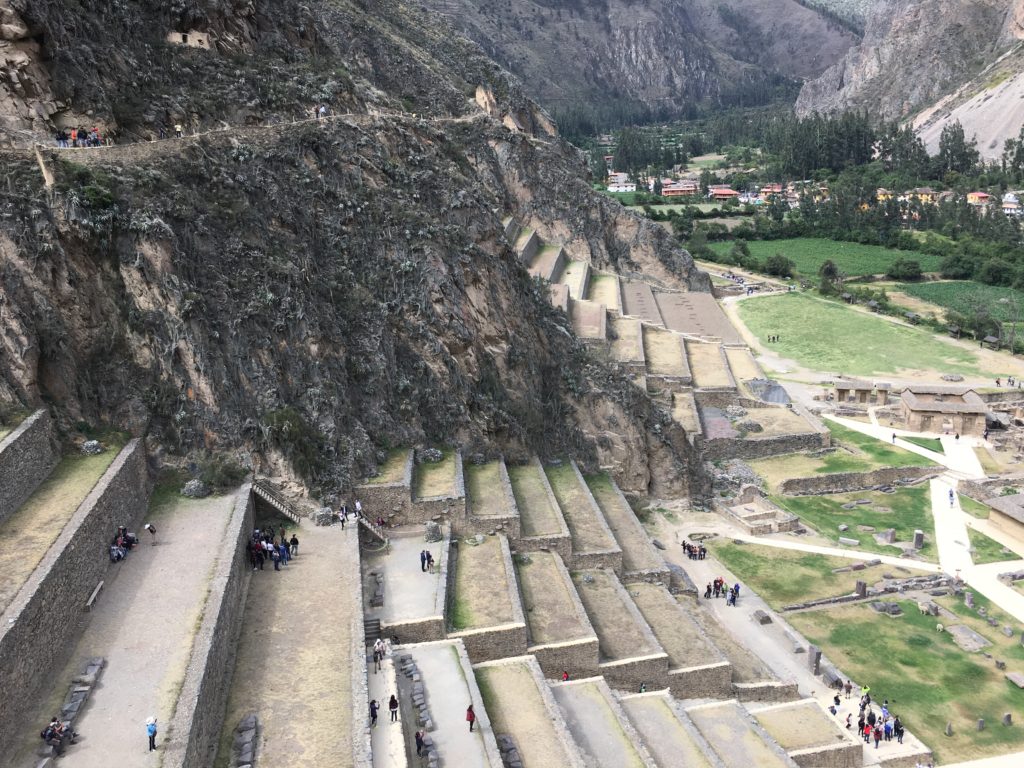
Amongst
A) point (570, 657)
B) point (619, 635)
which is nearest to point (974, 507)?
point (619, 635)

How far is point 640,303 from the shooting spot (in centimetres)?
8288

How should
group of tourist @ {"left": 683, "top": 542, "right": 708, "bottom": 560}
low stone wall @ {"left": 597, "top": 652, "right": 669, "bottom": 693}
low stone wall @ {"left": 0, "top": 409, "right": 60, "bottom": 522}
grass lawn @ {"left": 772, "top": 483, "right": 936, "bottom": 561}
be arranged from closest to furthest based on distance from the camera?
low stone wall @ {"left": 0, "top": 409, "right": 60, "bottom": 522}
low stone wall @ {"left": 597, "top": 652, "right": 669, "bottom": 693}
group of tourist @ {"left": 683, "top": 542, "right": 708, "bottom": 560}
grass lawn @ {"left": 772, "top": 483, "right": 936, "bottom": 561}

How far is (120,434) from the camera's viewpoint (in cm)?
3062

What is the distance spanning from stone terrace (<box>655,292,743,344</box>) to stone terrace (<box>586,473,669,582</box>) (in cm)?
3519

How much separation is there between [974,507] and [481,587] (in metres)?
31.6

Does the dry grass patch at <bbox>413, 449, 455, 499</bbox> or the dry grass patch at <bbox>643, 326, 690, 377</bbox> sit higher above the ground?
the dry grass patch at <bbox>643, 326, 690, 377</bbox>

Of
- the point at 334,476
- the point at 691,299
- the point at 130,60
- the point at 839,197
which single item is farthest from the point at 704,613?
Answer: the point at 839,197

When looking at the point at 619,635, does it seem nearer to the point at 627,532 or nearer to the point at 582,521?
the point at 582,521

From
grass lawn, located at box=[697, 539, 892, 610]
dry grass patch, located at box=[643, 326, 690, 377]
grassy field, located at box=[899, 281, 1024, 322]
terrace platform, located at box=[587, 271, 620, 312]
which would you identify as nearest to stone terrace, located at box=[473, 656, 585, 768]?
grass lawn, located at box=[697, 539, 892, 610]

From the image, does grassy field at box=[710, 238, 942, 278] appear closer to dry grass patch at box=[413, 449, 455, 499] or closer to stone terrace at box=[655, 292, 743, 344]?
stone terrace at box=[655, 292, 743, 344]

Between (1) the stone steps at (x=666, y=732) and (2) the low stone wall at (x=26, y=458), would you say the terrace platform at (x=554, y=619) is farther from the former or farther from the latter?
(2) the low stone wall at (x=26, y=458)

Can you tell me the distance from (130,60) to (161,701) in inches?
1135

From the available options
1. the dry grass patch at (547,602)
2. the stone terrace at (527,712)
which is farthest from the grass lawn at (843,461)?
the stone terrace at (527,712)

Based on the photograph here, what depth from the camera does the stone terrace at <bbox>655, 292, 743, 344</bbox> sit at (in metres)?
78.6
